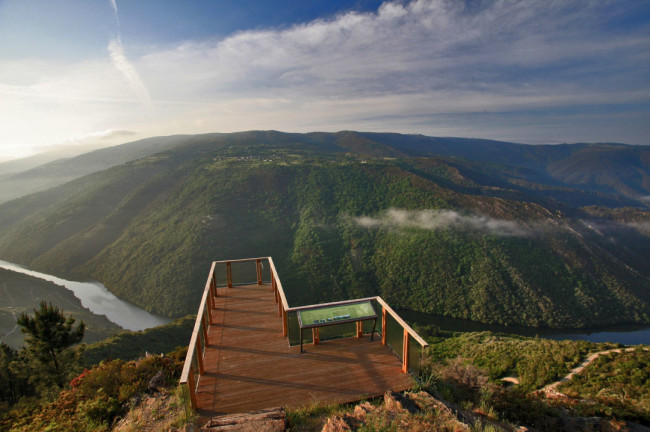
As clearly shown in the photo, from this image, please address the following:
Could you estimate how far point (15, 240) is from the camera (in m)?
77.2

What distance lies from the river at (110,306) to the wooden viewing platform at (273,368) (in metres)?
50.2

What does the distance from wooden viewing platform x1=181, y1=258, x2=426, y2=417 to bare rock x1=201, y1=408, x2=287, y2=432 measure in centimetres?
38

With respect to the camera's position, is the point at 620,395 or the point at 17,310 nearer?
the point at 620,395

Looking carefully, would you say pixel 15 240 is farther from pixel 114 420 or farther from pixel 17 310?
pixel 114 420

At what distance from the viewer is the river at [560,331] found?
49.8 meters

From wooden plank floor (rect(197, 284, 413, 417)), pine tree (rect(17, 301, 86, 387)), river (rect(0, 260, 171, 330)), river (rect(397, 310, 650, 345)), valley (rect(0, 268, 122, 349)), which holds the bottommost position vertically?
river (rect(397, 310, 650, 345))

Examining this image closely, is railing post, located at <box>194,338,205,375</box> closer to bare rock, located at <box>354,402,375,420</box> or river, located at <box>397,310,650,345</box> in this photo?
bare rock, located at <box>354,402,375,420</box>

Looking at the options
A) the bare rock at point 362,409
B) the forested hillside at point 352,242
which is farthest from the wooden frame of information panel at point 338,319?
the forested hillside at point 352,242

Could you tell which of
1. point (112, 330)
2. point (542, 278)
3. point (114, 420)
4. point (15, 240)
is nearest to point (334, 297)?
point (112, 330)

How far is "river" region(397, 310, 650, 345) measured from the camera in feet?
163

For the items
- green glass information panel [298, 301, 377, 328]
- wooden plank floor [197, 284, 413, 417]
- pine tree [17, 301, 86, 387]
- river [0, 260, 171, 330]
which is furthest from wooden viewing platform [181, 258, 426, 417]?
river [0, 260, 171, 330]

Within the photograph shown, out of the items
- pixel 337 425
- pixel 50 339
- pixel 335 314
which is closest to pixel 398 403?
pixel 337 425

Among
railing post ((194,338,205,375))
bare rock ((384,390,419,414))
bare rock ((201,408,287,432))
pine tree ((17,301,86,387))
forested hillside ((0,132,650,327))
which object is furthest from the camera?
forested hillside ((0,132,650,327))

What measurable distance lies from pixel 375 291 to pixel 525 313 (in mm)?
27190
